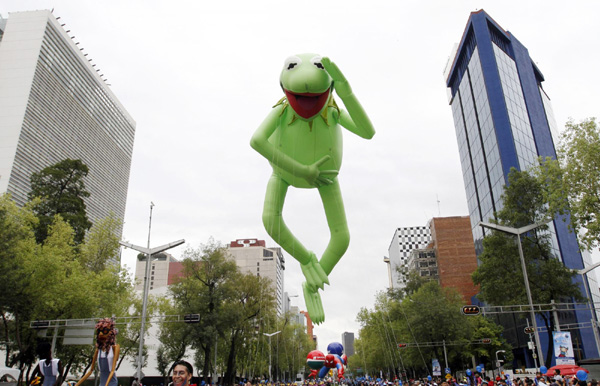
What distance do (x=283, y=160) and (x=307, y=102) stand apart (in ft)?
3.49

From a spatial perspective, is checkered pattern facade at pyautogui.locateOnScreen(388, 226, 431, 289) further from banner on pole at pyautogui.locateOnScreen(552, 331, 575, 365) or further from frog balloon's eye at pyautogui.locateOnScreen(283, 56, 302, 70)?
frog balloon's eye at pyautogui.locateOnScreen(283, 56, 302, 70)

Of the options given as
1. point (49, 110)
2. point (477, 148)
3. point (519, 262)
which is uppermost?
point (49, 110)

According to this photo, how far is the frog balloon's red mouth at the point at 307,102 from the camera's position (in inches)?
287

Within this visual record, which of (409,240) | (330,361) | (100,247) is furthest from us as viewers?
(409,240)

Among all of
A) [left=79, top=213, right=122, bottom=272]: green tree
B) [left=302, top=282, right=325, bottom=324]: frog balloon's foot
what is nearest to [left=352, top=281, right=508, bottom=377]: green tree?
[left=79, top=213, right=122, bottom=272]: green tree

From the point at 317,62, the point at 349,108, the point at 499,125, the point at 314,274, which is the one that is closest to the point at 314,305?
the point at 314,274

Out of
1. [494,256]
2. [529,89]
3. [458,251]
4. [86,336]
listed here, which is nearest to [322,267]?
[86,336]

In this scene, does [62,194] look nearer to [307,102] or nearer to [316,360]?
[316,360]

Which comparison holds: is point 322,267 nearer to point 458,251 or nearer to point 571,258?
point 571,258

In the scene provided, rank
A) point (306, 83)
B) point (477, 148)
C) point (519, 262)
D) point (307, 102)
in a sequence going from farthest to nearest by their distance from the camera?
point (477, 148)
point (519, 262)
point (307, 102)
point (306, 83)

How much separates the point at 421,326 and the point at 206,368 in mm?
16011

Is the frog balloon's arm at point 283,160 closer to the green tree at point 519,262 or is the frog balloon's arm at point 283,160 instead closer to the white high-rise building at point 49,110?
the green tree at point 519,262

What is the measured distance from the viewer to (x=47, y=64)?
156 ft

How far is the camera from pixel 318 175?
7.60m
